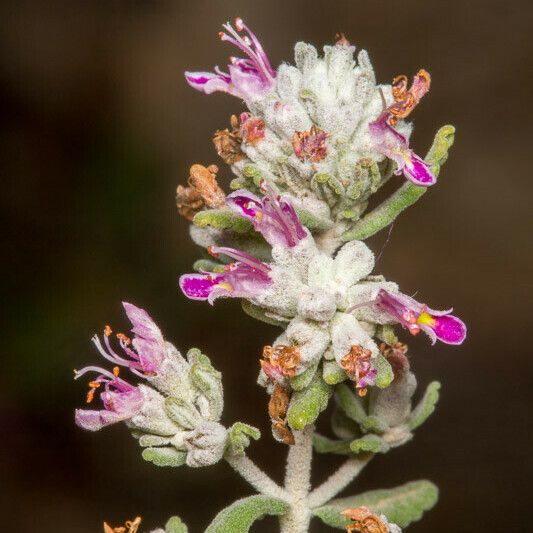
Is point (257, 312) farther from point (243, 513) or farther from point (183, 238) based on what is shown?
point (183, 238)

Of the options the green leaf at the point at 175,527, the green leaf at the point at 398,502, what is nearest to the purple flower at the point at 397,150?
the green leaf at the point at 398,502

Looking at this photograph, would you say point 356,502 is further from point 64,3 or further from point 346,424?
point 64,3

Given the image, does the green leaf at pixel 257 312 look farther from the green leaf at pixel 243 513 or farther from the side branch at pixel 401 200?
the green leaf at pixel 243 513

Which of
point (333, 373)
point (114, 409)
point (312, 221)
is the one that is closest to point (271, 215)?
point (312, 221)

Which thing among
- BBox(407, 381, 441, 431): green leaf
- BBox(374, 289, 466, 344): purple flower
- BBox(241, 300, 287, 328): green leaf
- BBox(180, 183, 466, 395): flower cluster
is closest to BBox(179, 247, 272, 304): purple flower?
BBox(180, 183, 466, 395): flower cluster

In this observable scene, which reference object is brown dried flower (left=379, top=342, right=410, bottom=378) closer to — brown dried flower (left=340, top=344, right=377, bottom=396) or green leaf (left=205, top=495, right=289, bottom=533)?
brown dried flower (left=340, top=344, right=377, bottom=396)
